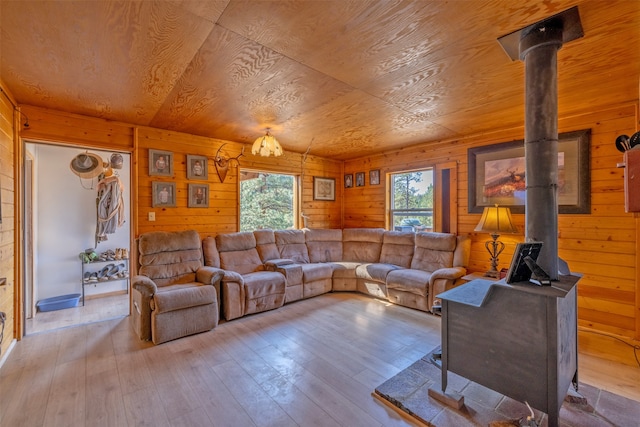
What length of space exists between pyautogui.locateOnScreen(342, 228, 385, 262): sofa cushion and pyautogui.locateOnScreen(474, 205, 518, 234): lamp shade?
1777mm

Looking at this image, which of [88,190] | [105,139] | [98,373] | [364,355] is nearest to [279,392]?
[364,355]

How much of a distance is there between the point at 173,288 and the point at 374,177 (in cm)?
371

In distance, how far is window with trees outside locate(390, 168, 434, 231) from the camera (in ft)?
14.9

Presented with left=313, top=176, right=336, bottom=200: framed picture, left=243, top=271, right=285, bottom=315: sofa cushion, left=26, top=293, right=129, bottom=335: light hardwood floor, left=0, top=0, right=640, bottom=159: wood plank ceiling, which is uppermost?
left=0, top=0, right=640, bottom=159: wood plank ceiling

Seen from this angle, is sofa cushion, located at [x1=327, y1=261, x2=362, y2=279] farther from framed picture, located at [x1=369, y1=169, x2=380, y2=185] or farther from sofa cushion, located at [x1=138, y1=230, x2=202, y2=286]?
sofa cushion, located at [x1=138, y1=230, x2=202, y2=286]

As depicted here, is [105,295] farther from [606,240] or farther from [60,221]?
[606,240]

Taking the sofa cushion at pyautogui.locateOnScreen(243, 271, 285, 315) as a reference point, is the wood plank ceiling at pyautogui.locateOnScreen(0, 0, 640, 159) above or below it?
above

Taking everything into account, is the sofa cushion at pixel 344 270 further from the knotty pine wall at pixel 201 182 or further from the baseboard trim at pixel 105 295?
the baseboard trim at pixel 105 295

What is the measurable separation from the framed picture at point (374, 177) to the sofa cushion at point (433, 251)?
4.44 ft

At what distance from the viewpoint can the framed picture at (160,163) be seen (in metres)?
3.57

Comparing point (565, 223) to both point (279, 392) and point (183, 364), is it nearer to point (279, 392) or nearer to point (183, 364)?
point (279, 392)

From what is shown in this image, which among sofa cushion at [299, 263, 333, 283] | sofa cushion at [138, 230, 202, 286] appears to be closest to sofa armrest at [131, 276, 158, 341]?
sofa cushion at [138, 230, 202, 286]

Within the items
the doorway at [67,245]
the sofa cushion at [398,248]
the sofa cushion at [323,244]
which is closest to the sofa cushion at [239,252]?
the sofa cushion at [323,244]

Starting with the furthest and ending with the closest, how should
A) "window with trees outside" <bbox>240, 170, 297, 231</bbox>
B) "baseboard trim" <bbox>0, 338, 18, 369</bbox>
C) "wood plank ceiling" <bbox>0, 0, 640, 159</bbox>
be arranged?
"window with trees outside" <bbox>240, 170, 297, 231</bbox>, "baseboard trim" <bbox>0, 338, 18, 369</bbox>, "wood plank ceiling" <bbox>0, 0, 640, 159</bbox>
